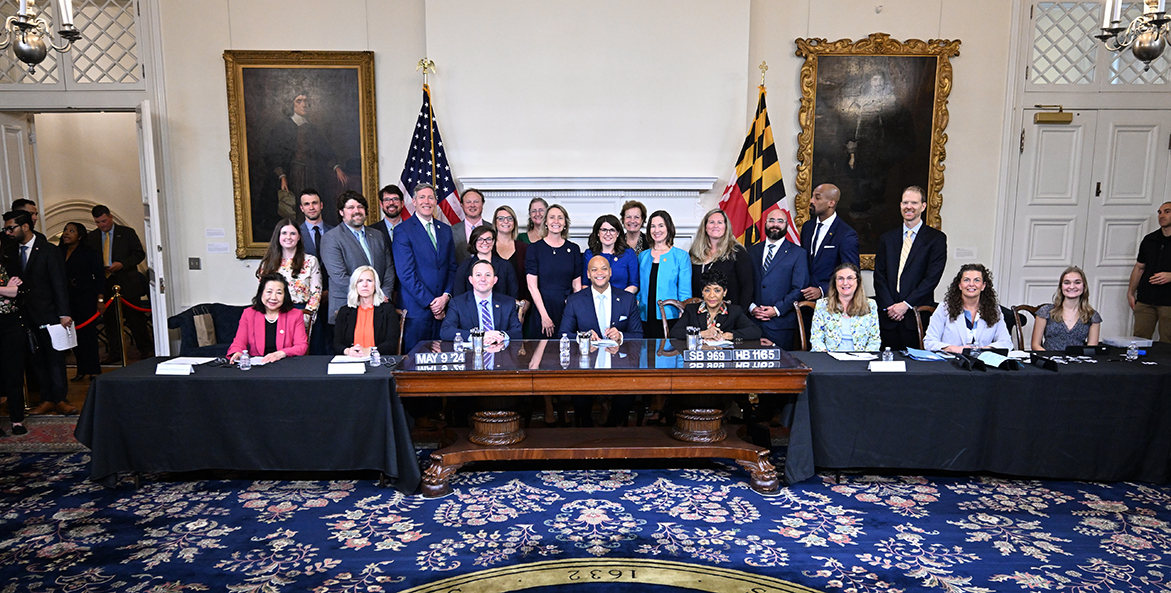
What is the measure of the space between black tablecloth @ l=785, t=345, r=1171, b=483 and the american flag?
135 inches

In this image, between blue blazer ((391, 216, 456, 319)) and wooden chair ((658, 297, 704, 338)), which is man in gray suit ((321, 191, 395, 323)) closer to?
blue blazer ((391, 216, 456, 319))

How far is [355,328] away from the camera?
14.4 ft

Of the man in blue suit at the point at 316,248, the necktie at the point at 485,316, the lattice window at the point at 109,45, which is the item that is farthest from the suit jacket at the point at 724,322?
the lattice window at the point at 109,45

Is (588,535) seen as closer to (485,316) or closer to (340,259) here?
(485,316)

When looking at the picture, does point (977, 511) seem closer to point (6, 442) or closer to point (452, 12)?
point (452, 12)

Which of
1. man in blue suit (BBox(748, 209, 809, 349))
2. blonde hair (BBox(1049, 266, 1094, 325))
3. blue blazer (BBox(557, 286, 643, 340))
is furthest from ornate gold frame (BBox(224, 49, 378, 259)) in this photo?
blonde hair (BBox(1049, 266, 1094, 325))

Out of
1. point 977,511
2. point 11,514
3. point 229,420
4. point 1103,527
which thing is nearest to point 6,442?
point 11,514

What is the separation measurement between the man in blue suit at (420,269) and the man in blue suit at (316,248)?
0.64 m

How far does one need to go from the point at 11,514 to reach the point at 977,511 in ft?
15.7

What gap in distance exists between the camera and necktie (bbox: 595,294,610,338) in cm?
451

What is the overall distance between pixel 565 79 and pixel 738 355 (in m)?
3.40

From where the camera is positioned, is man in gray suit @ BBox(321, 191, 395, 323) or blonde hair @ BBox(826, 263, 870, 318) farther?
man in gray suit @ BBox(321, 191, 395, 323)

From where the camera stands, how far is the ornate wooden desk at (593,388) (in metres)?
3.52

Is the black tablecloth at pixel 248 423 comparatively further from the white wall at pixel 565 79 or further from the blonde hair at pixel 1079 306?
the blonde hair at pixel 1079 306
